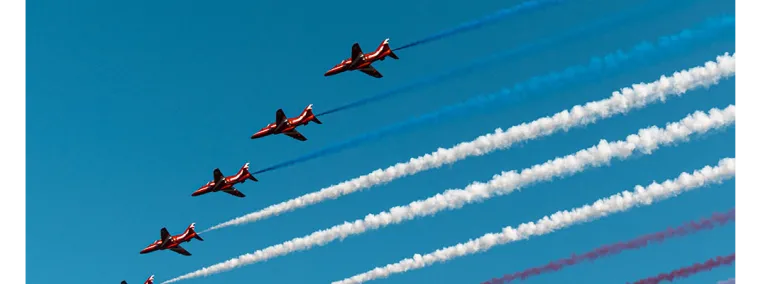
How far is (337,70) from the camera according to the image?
62.3 meters

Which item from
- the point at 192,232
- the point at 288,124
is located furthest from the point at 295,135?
the point at 192,232

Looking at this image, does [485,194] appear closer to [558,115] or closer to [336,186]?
[558,115]

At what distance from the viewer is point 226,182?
241ft

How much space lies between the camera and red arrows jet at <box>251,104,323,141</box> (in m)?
67.5

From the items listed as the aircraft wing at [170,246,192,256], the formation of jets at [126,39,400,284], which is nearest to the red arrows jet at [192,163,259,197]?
the formation of jets at [126,39,400,284]

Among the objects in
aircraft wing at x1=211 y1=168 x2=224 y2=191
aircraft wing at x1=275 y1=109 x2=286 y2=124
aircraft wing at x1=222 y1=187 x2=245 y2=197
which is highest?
aircraft wing at x1=275 y1=109 x2=286 y2=124

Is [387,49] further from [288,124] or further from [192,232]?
[192,232]

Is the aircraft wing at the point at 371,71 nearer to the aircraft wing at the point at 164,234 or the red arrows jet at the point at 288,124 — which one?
the red arrows jet at the point at 288,124

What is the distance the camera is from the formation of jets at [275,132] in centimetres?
6112

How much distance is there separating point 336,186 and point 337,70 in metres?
8.40

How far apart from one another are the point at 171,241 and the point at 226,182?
9.81 meters

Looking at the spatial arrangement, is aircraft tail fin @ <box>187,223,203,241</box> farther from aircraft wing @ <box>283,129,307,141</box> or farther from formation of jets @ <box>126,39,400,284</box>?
aircraft wing @ <box>283,129,307,141</box>

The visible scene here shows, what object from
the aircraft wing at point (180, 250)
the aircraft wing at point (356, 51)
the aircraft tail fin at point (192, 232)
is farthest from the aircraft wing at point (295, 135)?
the aircraft wing at point (180, 250)
